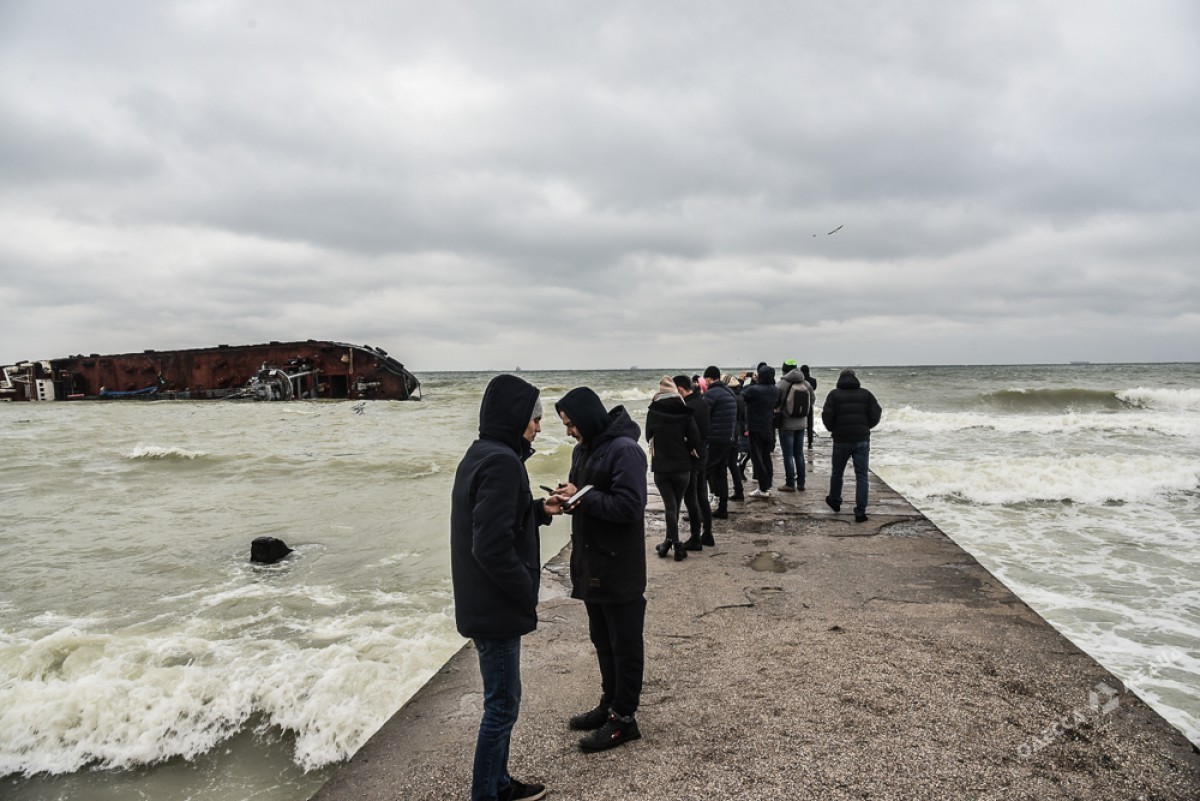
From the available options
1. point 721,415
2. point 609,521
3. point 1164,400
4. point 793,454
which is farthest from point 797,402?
point 1164,400

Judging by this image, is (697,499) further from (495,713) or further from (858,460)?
(495,713)

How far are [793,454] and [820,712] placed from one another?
6.78 metres

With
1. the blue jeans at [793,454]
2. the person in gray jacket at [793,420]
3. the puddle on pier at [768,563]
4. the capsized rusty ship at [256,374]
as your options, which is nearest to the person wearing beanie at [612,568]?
the puddle on pier at [768,563]

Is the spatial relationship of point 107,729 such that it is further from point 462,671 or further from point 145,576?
point 145,576

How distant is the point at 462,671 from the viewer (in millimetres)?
4078

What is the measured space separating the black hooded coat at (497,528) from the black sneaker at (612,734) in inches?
32.7

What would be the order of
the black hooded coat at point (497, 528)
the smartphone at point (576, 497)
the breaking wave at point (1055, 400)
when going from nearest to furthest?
the black hooded coat at point (497, 528), the smartphone at point (576, 497), the breaking wave at point (1055, 400)

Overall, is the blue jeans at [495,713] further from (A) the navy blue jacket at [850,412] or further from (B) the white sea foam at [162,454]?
(B) the white sea foam at [162,454]

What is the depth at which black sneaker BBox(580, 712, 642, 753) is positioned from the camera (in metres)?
3.03

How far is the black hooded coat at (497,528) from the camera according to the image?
246cm

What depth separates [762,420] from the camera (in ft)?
30.0

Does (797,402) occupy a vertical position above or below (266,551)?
above

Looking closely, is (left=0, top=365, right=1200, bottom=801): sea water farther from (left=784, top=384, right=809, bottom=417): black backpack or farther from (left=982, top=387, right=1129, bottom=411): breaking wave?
(left=982, top=387, right=1129, bottom=411): breaking wave

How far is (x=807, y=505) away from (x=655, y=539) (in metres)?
2.71
